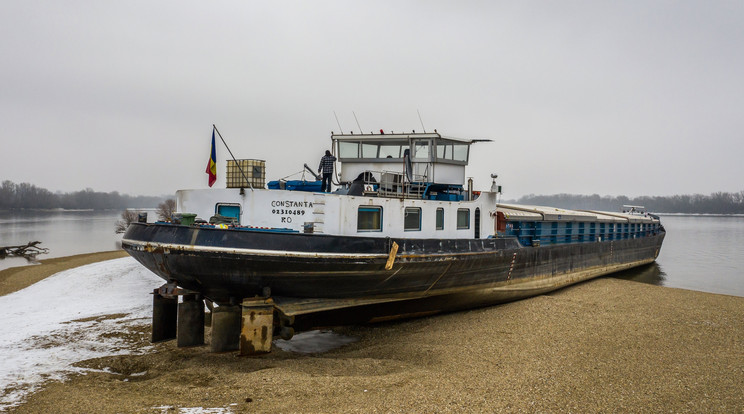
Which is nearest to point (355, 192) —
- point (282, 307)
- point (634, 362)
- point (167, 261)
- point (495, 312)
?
point (282, 307)

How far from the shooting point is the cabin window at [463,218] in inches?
468

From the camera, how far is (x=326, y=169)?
1112cm

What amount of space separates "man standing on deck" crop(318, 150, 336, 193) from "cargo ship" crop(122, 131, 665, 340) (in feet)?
1.00

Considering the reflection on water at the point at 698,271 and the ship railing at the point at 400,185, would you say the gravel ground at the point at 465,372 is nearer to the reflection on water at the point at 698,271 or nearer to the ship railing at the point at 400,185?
the ship railing at the point at 400,185

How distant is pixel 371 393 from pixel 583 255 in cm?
1392

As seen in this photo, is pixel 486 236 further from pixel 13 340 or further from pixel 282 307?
pixel 13 340

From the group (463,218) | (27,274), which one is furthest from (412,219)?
(27,274)

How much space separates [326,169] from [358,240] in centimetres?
260

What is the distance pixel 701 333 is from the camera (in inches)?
413

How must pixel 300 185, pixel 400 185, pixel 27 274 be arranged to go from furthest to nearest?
pixel 27 274 → pixel 400 185 → pixel 300 185

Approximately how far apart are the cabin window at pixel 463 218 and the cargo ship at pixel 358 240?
3 centimetres

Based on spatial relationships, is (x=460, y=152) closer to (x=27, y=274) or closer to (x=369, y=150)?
(x=369, y=150)

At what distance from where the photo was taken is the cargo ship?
8477 millimetres

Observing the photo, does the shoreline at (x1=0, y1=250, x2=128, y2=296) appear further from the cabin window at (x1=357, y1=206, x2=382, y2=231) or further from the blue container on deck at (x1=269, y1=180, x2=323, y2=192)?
the cabin window at (x1=357, y1=206, x2=382, y2=231)
